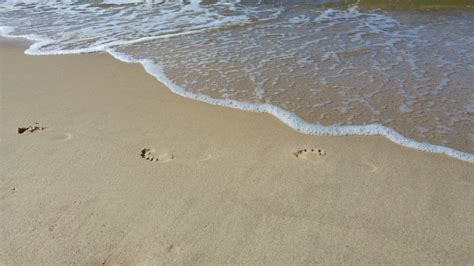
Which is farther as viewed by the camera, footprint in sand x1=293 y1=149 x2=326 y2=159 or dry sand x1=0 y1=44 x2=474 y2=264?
footprint in sand x1=293 y1=149 x2=326 y2=159

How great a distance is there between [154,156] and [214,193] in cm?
72

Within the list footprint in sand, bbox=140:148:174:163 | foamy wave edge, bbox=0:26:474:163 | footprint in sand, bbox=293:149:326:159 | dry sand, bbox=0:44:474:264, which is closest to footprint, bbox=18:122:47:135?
dry sand, bbox=0:44:474:264

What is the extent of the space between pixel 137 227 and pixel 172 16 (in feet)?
23.7

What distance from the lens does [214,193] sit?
2.76 m

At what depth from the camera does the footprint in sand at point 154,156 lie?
125 inches

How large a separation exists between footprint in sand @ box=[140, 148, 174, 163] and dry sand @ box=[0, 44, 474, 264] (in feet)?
0.09

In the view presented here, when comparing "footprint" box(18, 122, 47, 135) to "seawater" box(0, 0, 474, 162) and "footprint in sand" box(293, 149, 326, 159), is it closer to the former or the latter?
"seawater" box(0, 0, 474, 162)

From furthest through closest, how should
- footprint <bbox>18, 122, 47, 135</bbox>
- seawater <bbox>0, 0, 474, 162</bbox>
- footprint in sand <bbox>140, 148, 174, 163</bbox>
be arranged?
seawater <bbox>0, 0, 474, 162</bbox>
footprint <bbox>18, 122, 47, 135</bbox>
footprint in sand <bbox>140, 148, 174, 163</bbox>

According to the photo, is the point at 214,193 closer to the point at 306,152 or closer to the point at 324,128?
the point at 306,152

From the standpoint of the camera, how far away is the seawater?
12.6 feet

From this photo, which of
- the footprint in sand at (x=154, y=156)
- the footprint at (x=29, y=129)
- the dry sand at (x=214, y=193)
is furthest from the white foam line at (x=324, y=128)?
the footprint at (x=29, y=129)

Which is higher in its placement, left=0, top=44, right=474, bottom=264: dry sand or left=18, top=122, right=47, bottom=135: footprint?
left=18, top=122, right=47, bottom=135: footprint

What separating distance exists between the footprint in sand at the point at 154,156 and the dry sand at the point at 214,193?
26mm

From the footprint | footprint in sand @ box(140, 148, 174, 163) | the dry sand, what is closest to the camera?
the dry sand
